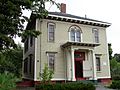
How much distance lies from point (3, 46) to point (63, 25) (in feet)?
29.5

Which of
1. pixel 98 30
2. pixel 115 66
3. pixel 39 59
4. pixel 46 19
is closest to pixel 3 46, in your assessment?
pixel 39 59

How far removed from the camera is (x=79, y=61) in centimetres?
2414

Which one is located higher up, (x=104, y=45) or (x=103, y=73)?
(x=104, y=45)

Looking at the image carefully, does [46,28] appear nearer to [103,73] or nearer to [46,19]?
[46,19]

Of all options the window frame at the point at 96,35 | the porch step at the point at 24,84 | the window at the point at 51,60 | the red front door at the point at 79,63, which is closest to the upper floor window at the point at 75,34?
the red front door at the point at 79,63

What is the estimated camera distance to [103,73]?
25531 mm

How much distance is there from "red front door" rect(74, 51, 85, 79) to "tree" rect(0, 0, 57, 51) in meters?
7.77

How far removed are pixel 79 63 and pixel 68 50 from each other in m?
2.52

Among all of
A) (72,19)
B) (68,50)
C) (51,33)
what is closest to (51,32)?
(51,33)

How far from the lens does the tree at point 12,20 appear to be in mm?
15652

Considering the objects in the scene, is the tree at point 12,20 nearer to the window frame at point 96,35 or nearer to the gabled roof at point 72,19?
the gabled roof at point 72,19

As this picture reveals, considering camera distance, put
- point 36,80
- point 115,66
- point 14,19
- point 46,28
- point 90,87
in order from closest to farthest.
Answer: point 90,87, point 14,19, point 36,80, point 46,28, point 115,66

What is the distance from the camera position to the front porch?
22.2m

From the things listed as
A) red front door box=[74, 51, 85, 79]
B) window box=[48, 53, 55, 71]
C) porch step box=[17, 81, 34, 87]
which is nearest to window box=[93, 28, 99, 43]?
red front door box=[74, 51, 85, 79]
